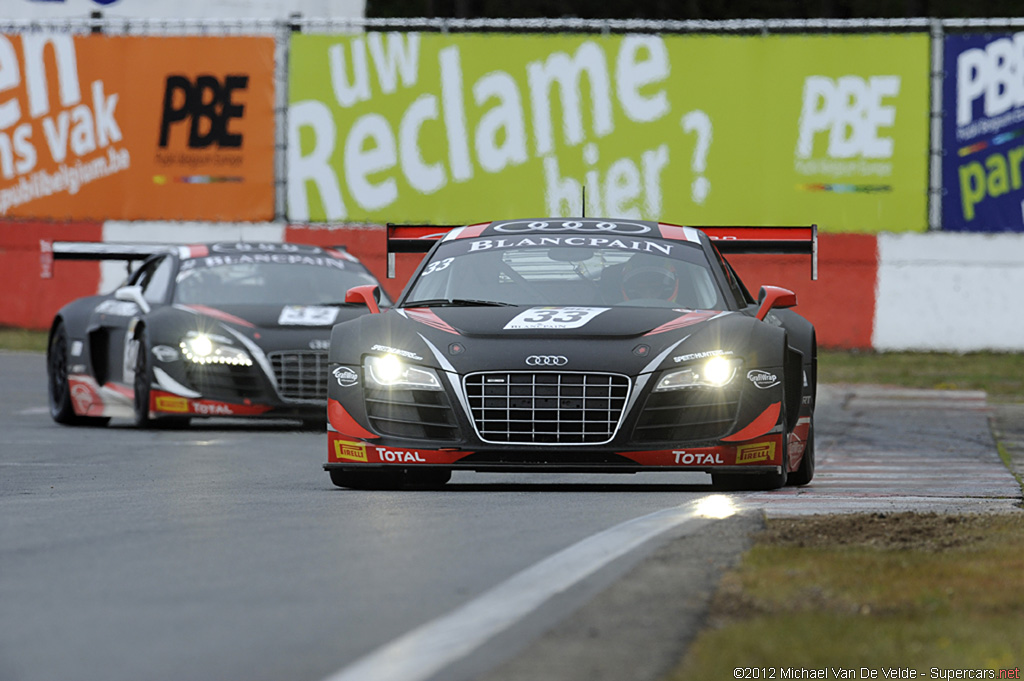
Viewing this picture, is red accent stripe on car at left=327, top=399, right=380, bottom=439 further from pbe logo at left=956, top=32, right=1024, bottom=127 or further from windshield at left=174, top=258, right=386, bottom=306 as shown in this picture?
pbe logo at left=956, top=32, right=1024, bottom=127

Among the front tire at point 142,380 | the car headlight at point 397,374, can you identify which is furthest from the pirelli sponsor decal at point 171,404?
the car headlight at point 397,374

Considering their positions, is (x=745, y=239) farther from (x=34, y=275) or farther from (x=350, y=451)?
(x=34, y=275)

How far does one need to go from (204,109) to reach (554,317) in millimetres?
19632

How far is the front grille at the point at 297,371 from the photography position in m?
13.3

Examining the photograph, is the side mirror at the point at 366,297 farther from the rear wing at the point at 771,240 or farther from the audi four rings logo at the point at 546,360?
the rear wing at the point at 771,240

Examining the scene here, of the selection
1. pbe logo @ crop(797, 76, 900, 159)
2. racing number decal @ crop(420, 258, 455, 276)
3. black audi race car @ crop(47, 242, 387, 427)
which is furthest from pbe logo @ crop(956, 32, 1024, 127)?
racing number decal @ crop(420, 258, 455, 276)

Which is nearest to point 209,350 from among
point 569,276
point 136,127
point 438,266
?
point 438,266

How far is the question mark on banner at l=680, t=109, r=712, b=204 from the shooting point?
26.2 meters

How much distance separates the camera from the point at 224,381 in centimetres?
1345

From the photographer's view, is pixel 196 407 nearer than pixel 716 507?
No

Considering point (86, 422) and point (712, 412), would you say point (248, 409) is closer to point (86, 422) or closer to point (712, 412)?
point (86, 422)

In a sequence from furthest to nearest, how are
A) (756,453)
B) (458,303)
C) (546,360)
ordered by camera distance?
(458,303), (756,453), (546,360)

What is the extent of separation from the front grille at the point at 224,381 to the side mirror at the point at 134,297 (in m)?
0.78

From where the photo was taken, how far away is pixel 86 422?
583 inches
